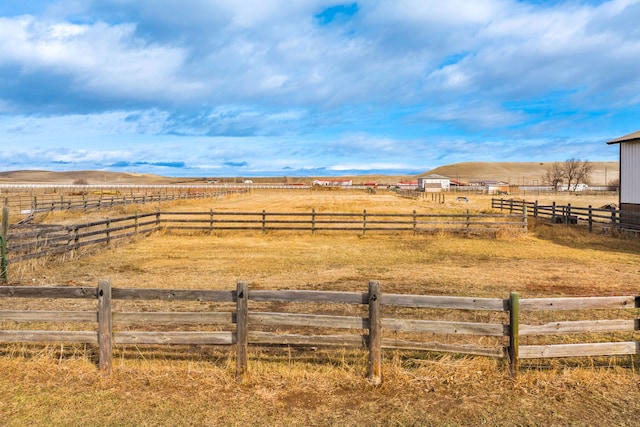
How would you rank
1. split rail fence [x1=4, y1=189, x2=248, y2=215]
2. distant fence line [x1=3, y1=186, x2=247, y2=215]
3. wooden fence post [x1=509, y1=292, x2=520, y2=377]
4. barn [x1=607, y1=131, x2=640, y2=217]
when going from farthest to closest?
distant fence line [x1=3, y1=186, x2=247, y2=215]
split rail fence [x1=4, y1=189, x2=248, y2=215]
barn [x1=607, y1=131, x2=640, y2=217]
wooden fence post [x1=509, y1=292, x2=520, y2=377]

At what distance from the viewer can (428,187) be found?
120438mm

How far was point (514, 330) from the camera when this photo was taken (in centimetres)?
583

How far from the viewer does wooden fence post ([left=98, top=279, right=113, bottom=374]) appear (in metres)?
6.02

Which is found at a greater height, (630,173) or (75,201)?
(630,173)

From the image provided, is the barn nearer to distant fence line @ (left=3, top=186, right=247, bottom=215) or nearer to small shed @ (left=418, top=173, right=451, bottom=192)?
distant fence line @ (left=3, top=186, right=247, bottom=215)

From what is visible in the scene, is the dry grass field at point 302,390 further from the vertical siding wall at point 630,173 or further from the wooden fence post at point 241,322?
the vertical siding wall at point 630,173

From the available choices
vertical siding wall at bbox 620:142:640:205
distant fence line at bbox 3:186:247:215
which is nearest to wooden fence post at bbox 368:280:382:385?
distant fence line at bbox 3:186:247:215

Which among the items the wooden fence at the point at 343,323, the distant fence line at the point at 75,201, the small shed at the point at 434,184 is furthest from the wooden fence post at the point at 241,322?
the small shed at the point at 434,184

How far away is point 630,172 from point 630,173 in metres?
0.05

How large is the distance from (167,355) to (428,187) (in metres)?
118

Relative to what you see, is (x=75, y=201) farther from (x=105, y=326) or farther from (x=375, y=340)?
(x=375, y=340)

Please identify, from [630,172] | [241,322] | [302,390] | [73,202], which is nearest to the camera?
[302,390]

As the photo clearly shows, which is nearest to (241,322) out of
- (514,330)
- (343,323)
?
(343,323)

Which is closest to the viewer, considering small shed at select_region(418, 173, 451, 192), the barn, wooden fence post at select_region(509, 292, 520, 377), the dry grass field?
the dry grass field
